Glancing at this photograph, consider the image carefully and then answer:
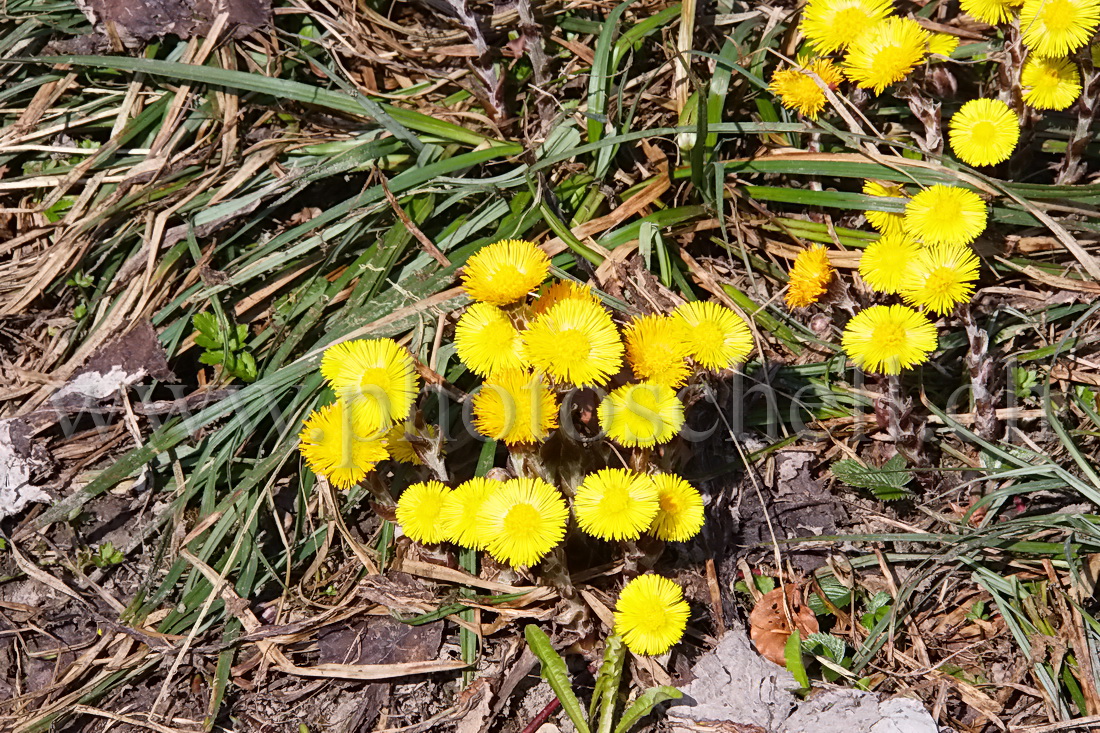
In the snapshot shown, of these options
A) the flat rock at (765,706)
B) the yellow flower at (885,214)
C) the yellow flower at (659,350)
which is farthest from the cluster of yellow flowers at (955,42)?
the flat rock at (765,706)

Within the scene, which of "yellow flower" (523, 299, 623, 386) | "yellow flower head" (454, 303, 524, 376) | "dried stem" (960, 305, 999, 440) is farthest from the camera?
"dried stem" (960, 305, 999, 440)

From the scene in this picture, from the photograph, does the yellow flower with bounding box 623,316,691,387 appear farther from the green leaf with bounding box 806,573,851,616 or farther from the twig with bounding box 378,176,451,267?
the twig with bounding box 378,176,451,267

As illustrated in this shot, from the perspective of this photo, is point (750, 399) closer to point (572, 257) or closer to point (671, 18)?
point (572, 257)

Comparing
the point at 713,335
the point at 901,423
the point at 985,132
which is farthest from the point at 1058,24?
the point at 713,335

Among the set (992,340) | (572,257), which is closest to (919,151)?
(992,340)

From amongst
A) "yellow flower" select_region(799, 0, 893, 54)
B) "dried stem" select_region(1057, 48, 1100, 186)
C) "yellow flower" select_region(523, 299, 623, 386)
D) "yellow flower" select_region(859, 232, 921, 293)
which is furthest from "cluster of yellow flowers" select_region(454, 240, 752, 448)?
"dried stem" select_region(1057, 48, 1100, 186)

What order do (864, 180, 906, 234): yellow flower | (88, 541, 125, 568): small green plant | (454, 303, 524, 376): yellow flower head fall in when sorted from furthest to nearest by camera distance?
1. (88, 541, 125, 568): small green plant
2. (864, 180, 906, 234): yellow flower
3. (454, 303, 524, 376): yellow flower head

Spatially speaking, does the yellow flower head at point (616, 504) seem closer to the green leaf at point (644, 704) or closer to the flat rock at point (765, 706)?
the green leaf at point (644, 704)
